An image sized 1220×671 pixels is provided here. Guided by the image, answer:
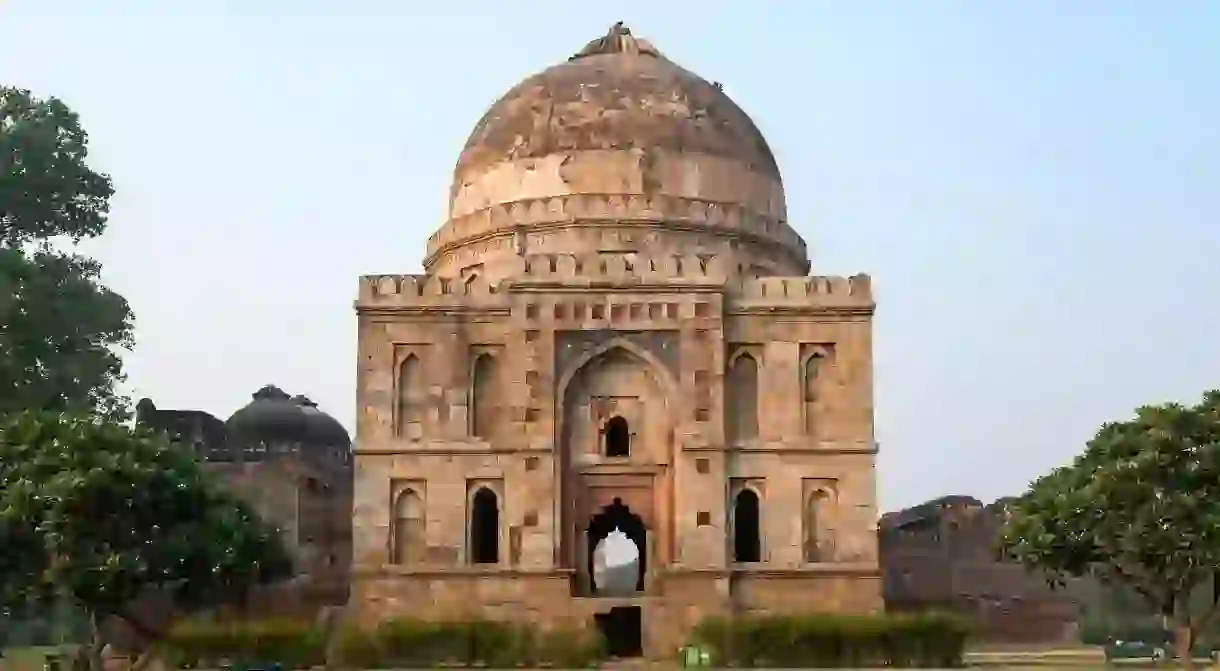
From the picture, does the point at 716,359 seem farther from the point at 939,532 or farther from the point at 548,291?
the point at 939,532

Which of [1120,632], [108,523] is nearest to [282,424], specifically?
[108,523]

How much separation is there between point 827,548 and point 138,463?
1198 cm

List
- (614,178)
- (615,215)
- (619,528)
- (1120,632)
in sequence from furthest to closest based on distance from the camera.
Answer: (1120,632) → (614,178) → (615,215) → (619,528)

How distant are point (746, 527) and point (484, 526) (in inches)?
189

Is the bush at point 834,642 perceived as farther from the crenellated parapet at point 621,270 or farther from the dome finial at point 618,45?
the dome finial at point 618,45

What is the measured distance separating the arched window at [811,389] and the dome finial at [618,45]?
946cm

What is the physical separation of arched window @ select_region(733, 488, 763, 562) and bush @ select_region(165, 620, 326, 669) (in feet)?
25.3

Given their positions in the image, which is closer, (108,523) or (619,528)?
(108,523)

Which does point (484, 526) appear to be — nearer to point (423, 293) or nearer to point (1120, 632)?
point (423, 293)

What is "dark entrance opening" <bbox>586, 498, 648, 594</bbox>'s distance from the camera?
26234mm

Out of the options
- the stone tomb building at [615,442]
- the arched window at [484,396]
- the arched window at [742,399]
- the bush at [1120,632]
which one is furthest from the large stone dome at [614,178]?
the bush at [1120,632]

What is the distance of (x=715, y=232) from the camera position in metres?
29.5

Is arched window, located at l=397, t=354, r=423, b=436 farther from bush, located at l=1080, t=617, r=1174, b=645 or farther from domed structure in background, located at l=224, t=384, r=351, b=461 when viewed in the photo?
bush, located at l=1080, t=617, r=1174, b=645

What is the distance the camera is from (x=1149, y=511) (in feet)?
66.1
